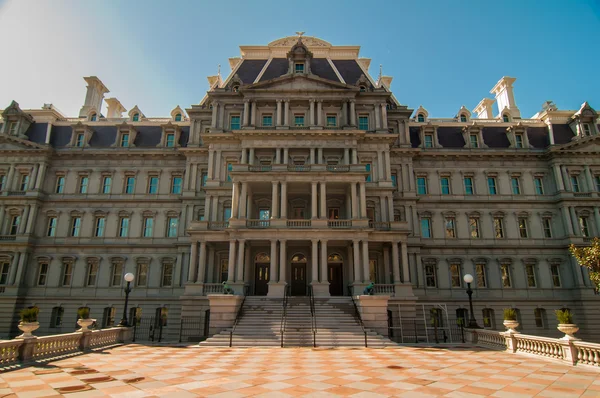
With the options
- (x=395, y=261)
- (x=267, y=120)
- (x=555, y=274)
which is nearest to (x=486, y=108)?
(x=555, y=274)

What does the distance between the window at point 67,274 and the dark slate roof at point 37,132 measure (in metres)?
12.8

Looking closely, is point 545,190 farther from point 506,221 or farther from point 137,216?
point 137,216

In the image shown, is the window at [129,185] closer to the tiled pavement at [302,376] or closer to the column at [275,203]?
the column at [275,203]

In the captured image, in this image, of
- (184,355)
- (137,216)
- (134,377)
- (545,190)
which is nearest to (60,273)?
(137,216)

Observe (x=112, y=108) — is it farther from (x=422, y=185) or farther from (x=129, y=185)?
(x=422, y=185)

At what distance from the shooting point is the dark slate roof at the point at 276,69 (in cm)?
3469

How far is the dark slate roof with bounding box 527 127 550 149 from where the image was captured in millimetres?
35562

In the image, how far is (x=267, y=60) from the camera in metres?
36.6

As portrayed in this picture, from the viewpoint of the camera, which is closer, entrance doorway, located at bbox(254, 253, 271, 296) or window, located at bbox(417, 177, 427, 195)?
entrance doorway, located at bbox(254, 253, 271, 296)

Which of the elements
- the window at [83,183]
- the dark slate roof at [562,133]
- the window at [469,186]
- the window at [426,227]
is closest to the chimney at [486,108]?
the dark slate roof at [562,133]

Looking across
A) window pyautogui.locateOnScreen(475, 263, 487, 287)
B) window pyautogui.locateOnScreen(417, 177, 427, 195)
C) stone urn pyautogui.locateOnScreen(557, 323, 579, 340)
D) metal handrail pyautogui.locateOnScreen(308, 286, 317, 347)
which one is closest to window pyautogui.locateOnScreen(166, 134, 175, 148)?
metal handrail pyautogui.locateOnScreen(308, 286, 317, 347)

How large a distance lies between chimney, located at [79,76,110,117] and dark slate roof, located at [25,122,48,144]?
→ 444cm

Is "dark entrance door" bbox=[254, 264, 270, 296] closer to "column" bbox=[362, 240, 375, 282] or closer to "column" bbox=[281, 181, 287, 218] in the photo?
"column" bbox=[281, 181, 287, 218]

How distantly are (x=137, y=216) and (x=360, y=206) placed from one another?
2109 centimetres
